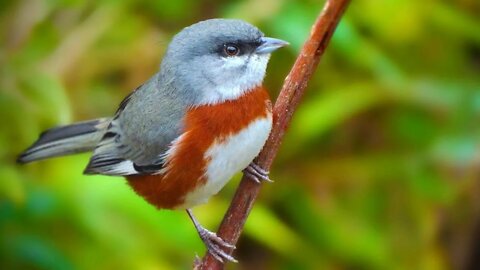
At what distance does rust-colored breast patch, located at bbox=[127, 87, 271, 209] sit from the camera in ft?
9.87

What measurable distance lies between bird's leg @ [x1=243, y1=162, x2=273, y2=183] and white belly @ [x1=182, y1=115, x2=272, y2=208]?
2 cm

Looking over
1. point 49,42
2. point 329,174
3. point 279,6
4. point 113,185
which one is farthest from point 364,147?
point 49,42

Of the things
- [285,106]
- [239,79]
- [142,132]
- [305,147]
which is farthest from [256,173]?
[305,147]

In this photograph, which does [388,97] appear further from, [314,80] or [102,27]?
[102,27]

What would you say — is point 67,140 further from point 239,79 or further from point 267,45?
point 267,45

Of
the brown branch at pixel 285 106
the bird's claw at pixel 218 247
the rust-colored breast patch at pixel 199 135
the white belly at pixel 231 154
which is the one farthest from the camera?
the rust-colored breast patch at pixel 199 135

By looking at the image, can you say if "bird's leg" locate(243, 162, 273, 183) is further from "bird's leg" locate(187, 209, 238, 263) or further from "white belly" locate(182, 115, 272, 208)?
"bird's leg" locate(187, 209, 238, 263)

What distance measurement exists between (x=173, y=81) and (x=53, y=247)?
1.15m

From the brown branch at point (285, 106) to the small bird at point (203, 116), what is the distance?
0.05m

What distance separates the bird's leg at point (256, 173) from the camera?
2.83 metres

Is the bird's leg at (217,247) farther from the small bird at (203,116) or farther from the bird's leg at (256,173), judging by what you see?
the bird's leg at (256,173)

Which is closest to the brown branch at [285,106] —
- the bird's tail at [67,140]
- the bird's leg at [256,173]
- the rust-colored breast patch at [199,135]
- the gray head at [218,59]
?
the bird's leg at [256,173]

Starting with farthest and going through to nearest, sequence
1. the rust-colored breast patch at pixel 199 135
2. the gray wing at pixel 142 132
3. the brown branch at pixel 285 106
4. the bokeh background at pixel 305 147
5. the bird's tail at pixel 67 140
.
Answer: the bokeh background at pixel 305 147, the bird's tail at pixel 67 140, the gray wing at pixel 142 132, the rust-colored breast patch at pixel 199 135, the brown branch at pixel 285 106

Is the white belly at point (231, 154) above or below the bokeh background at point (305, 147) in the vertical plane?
above
